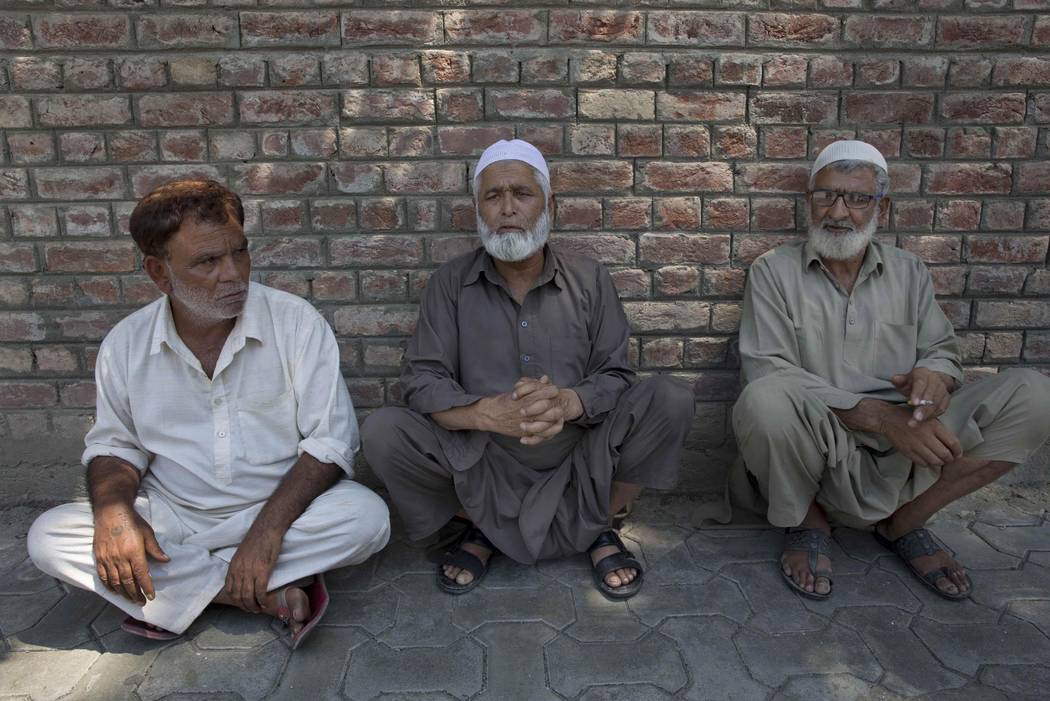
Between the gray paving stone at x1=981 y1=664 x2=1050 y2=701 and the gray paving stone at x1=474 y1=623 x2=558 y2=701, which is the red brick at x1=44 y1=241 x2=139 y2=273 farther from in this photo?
the gray paving stone at x1=981 y1=664 x2=1050 y2=701

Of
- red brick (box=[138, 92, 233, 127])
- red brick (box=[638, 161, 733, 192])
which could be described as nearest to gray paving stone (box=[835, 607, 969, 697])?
red brick (box=[638, 161, 733, 192])

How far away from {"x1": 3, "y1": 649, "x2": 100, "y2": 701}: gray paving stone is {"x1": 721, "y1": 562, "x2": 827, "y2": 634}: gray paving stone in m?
2.12

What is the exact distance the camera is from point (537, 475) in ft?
9.56

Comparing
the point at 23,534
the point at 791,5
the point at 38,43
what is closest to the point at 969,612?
the point at 791,5

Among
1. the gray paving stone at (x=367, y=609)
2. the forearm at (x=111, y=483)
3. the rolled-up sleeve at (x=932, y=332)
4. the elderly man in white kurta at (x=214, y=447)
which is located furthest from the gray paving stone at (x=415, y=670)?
the rolled-up sleeve at (x=932, y=332)

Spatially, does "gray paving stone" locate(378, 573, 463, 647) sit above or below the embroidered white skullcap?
below

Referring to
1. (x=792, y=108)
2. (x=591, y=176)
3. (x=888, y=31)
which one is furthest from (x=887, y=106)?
(x=591, y=176)

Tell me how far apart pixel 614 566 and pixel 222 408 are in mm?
1497

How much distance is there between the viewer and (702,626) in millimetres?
2492

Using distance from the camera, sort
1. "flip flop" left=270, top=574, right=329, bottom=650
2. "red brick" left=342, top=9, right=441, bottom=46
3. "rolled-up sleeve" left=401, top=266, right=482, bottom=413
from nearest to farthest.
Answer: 1. "flip flop" left=270, top=574, right=329, bottom=650
2. "rolled-up sleeve" left=401, top=266, right=482, bottom=413
3. "red brick" left=342, top=9, right=441, bottom=46

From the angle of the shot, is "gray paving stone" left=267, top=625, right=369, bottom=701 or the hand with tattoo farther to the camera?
the hand with tattoo

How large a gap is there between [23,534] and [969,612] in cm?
364

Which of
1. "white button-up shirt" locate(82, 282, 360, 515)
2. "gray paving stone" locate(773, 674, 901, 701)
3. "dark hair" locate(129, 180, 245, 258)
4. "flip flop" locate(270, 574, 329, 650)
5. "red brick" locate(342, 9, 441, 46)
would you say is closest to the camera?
"gray paving stone" locate(773, 674, 901, 701)

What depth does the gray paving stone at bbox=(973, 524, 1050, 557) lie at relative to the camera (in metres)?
2.97
